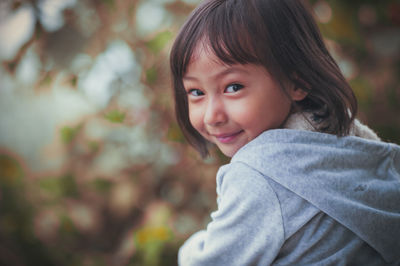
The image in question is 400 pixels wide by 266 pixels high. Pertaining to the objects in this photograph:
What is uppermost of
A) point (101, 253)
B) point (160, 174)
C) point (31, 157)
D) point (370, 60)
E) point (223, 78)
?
point (223, 78)

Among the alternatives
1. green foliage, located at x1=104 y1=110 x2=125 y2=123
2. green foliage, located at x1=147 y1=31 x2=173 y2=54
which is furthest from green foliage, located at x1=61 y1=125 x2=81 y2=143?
green foliage, located at x1=147 y1=31 x2=173 y2=54

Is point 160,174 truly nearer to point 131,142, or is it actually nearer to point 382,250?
point 131,142

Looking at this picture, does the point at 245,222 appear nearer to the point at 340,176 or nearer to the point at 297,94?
the point at 340,176

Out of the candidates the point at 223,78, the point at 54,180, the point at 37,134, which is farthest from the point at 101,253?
the point at 223,78

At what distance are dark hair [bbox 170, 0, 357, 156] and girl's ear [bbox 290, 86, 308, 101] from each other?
0.05 feet

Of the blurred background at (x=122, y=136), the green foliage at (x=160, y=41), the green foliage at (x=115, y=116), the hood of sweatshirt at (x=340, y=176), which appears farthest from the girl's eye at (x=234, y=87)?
the green foliage at (x=115, y=116)

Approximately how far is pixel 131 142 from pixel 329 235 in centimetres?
135

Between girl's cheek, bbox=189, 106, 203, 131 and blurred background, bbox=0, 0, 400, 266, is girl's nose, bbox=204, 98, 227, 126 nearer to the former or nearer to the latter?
girl's cheek, bbox=189, 106, 203, 131

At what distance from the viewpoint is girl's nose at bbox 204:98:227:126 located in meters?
0.82

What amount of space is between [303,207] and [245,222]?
0.37 feet

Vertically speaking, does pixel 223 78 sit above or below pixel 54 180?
above

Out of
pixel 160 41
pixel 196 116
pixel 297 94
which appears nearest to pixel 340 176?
pixel 297 94

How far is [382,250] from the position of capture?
782mm

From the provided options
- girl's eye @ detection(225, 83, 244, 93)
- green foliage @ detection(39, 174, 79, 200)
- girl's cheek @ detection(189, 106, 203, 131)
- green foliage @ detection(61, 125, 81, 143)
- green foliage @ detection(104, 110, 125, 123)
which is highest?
girl's eye @ detection(225, 83, 244, 93)
